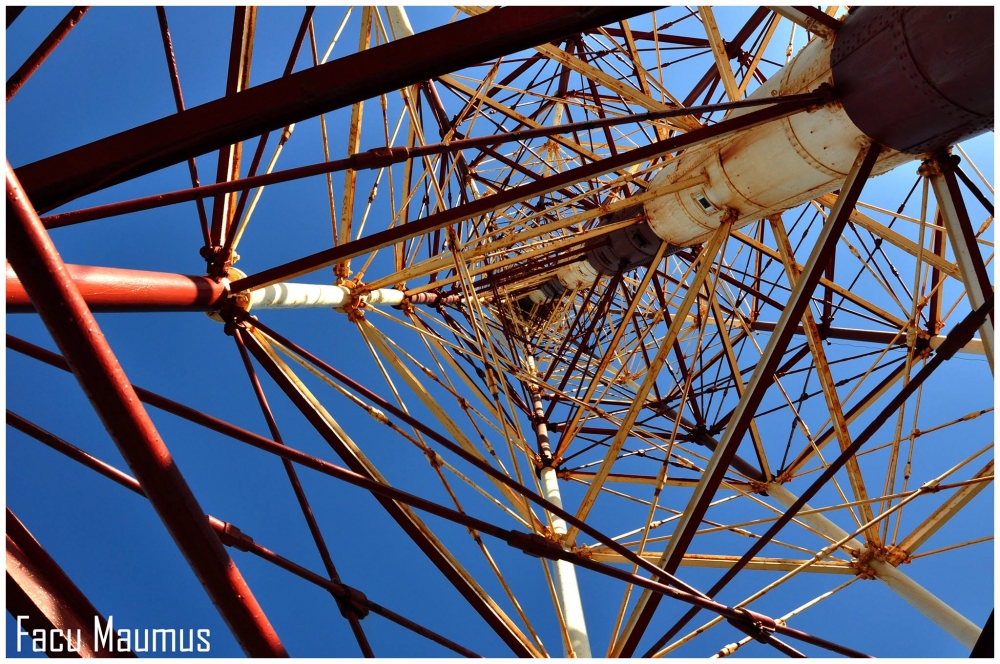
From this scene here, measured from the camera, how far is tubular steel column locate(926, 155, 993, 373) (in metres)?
6.21

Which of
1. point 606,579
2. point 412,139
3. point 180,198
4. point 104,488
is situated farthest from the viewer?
point 606,579

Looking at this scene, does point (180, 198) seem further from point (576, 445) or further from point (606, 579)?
point (576, 445)

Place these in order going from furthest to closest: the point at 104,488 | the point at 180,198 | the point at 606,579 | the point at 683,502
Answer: the point at 683,502
the point at 606,579
the point at 104,488
the point at 180,198

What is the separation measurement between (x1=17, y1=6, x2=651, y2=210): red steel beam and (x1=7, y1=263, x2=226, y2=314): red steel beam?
84 centimetres

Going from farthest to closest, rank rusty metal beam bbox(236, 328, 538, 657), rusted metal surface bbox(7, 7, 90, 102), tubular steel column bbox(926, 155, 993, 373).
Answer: rusty metal beam bbox(236, 328, 538, 657) → tubular steel column bbox(926, 155, 993, 373) → rusted metal surface bbox(7, 7, 90, 102)

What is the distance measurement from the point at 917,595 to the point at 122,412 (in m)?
9.17

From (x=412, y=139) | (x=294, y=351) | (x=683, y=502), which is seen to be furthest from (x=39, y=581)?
(x=683, y=502)

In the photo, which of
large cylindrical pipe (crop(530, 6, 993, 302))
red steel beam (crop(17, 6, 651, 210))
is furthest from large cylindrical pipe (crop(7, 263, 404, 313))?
large cylindrical pipe (crop(530, 6, 993, 302))

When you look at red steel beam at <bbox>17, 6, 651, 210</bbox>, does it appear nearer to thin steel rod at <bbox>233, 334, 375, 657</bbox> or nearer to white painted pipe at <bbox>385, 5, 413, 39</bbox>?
thin steel rod at <bbox>233, 334, 375, 657</bbox>

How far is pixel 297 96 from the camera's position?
Answer: 394 cm

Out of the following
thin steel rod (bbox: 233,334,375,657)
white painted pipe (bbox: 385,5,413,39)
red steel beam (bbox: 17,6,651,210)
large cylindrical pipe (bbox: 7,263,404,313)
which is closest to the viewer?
red steel beam (bbox: 17,6,651,210)

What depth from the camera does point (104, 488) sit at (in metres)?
25.6

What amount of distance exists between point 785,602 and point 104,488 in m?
30.7

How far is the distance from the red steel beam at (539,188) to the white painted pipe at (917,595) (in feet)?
18.2
